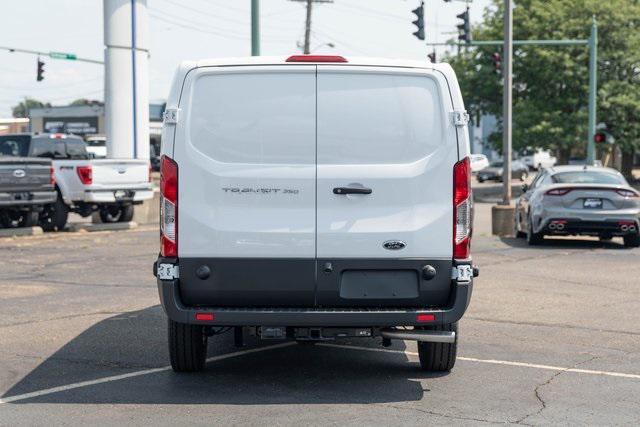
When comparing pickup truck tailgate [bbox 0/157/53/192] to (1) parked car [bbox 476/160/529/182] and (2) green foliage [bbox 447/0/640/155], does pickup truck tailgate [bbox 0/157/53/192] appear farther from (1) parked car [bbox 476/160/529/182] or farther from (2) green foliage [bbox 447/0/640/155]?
(1) parked car [bbox 476/160/529/182]

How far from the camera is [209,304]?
726cm

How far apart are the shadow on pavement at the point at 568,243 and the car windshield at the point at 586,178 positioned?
1188 mm

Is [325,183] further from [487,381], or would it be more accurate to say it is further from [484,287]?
[484,287]

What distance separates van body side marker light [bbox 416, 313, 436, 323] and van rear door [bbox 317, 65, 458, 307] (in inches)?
4.3

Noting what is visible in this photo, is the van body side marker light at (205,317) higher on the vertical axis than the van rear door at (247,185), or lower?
lower

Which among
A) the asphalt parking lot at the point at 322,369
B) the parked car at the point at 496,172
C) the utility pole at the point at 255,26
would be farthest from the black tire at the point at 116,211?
the parked car at the point at 496,172

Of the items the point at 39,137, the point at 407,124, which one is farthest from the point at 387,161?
the point at 39,137

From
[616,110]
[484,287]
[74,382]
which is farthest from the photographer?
[616,110]

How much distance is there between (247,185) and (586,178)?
43.5 ft

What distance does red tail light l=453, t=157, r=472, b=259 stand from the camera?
7.23 m

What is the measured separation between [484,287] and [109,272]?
503 centimetres

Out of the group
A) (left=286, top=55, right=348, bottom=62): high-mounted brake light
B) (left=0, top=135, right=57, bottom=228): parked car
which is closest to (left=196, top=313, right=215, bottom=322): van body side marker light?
(left=286, top=55, right=348, bottom=62): high-mounted brake light

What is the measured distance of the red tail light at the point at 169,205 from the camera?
23.5 feet

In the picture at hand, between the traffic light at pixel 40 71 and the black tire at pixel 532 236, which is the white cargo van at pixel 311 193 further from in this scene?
the traffic light at pixel 40 71
